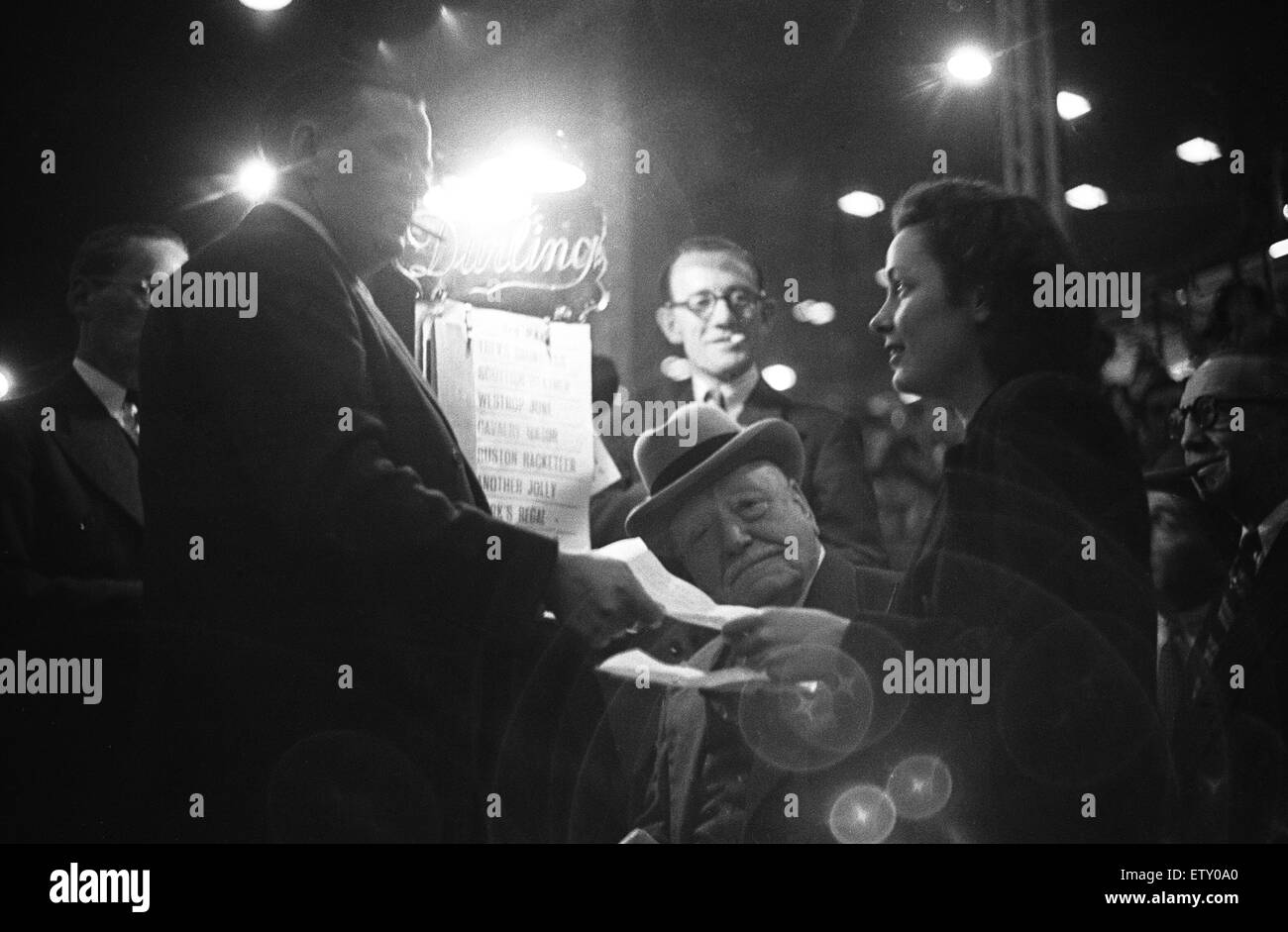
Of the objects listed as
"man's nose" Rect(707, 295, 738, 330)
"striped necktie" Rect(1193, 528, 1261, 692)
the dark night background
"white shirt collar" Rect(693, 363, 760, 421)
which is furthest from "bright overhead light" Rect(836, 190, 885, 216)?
"striped necktie" Rect(1193, 528, 1261, 692)

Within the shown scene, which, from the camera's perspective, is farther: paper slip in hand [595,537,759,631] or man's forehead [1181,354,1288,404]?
man's forehead [1181,354,1288,404]

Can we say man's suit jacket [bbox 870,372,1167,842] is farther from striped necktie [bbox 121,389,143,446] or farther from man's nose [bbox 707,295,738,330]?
striped necktie [bbox 121,389,143,446]

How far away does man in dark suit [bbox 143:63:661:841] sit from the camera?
3.31 metres

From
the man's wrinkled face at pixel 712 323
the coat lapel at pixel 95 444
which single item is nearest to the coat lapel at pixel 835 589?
the man's wrinkled face at pixel 712 323

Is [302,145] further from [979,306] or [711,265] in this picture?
[979,306]

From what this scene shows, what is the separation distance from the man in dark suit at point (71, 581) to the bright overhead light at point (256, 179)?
0.40m

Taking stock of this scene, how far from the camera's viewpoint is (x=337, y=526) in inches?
130

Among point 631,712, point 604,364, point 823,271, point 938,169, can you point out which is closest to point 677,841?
point 631,712

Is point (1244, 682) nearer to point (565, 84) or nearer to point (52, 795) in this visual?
point (565, 84)

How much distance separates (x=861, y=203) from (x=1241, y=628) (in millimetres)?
1288

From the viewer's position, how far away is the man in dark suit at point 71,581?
3.33 metres

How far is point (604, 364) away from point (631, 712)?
30.1 inches

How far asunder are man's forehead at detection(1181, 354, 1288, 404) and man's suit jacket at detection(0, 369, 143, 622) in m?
2.38

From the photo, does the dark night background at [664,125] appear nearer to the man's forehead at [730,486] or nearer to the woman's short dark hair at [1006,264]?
the woman's short dark hair at [1006,264]
